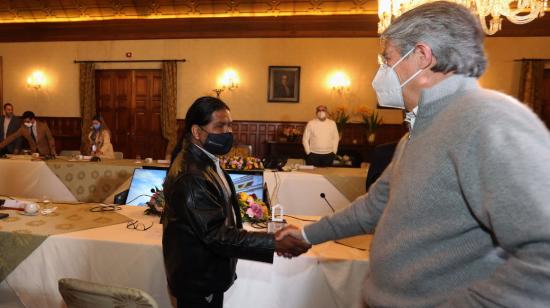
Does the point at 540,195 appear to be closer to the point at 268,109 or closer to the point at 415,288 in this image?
the point at 415,288

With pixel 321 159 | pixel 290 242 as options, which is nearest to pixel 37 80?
pixel 321 159

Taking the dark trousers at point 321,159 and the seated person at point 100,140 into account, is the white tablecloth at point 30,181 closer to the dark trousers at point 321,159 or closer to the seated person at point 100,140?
the seated person at point 100,140

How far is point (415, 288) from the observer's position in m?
0.88

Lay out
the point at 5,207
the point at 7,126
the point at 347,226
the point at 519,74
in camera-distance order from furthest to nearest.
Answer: the point at 519,74, the point at 7,126, the point at 5,207, the point at 347,226

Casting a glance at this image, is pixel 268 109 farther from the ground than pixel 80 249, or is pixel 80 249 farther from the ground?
pixel 268 109

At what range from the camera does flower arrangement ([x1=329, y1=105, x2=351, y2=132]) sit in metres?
8.59

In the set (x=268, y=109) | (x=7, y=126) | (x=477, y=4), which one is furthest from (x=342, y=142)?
(x=7, y=126)

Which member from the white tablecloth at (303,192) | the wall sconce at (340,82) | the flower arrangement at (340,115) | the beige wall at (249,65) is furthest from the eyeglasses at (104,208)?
the wall sconce at (340,82)

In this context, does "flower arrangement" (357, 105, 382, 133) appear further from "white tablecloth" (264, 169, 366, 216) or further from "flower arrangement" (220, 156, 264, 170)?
"flower arrangement" (220, 156, 264, 170)

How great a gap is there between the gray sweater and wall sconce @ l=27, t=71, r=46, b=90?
11.9 m

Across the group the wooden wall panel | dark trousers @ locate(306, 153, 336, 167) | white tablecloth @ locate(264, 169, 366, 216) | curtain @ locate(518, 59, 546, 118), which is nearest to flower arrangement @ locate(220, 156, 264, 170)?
white tablecloth @ locate(264, 169, 366, 216)

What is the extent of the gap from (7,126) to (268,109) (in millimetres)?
6166

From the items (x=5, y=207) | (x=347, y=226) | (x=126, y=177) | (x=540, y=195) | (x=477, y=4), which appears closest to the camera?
(x=540, y=195)

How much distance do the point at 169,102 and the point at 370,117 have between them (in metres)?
5.42
